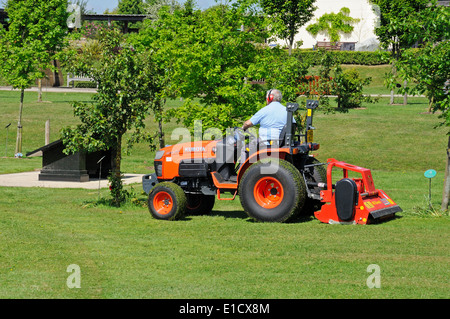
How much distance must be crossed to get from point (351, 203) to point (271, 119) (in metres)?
2.09

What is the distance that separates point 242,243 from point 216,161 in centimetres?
279

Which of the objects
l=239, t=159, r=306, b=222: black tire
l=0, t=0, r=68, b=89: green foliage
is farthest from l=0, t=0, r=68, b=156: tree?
l=239, t=159, r=306, b=222: black tire

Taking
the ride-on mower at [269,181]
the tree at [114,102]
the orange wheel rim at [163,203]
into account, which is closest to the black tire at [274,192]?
the ride-on mower at [269,181]

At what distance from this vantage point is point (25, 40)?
28859 millimetres

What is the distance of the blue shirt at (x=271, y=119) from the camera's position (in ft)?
40.0

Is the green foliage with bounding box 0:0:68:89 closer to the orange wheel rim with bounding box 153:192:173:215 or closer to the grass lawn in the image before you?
the grass lawn

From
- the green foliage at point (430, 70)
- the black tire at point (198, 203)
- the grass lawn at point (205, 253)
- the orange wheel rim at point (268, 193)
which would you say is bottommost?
the grass lawn at point (205, 253)

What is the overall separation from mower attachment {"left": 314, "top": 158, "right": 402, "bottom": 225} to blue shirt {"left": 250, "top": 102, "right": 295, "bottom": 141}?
1163mm

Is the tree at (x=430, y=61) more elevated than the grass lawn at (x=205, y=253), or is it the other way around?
the tree at (x=430, y=61)

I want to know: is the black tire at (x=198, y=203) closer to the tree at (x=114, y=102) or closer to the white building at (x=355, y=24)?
the tree at (x=114, y=102)

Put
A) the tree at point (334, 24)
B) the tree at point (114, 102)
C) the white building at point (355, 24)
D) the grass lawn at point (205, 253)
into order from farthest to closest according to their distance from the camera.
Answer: the white building at point (355, 24) → the tree at point (334, 24) → the tree at point (114, 102) → the grass lawn at point (205, 253)

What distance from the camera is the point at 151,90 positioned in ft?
49.5

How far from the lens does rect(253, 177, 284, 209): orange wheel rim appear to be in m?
12.1
